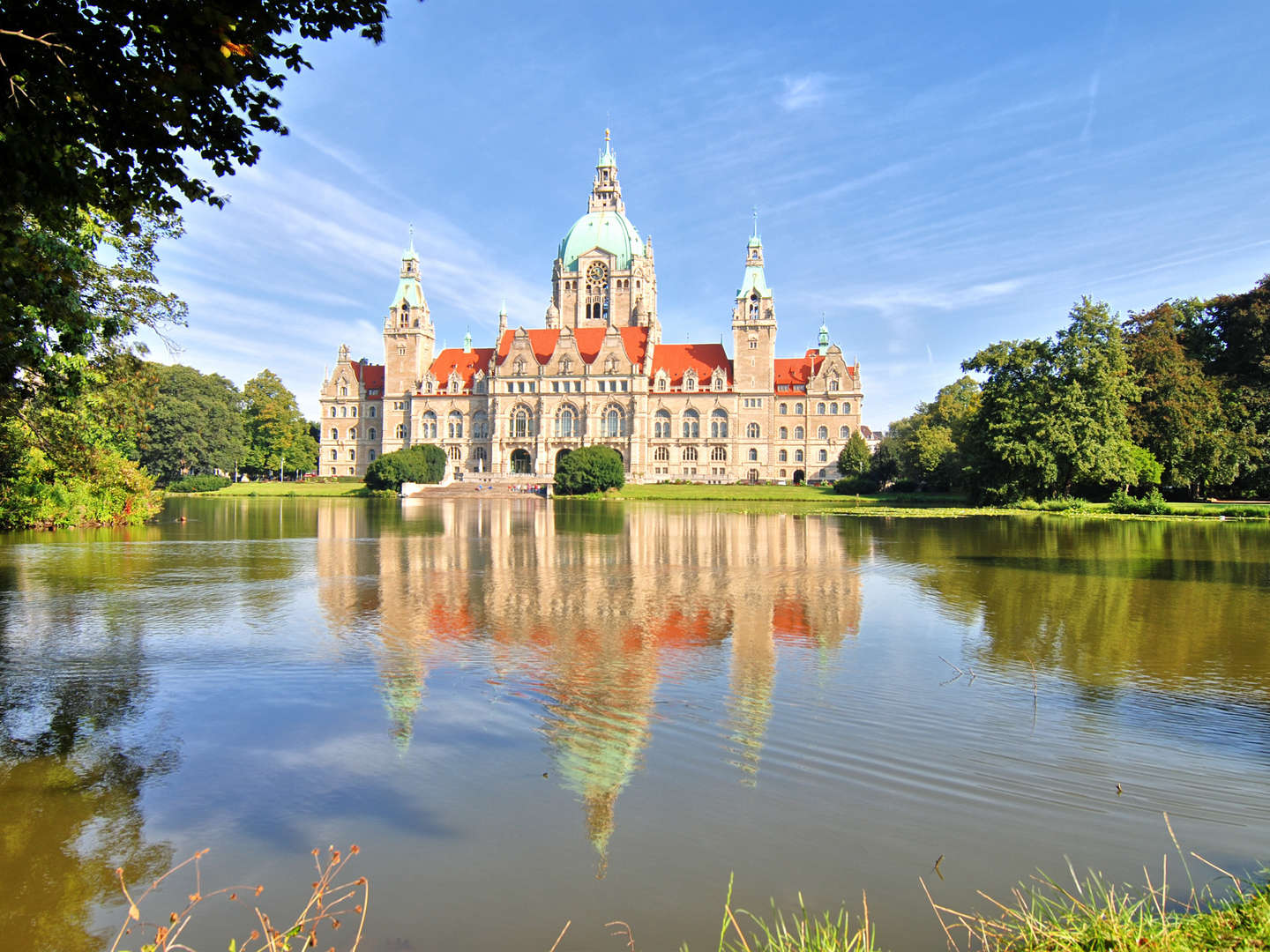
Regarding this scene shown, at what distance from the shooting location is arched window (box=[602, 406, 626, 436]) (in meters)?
84.4

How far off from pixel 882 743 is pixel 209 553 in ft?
70.1

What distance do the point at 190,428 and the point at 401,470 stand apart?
18.6 meters

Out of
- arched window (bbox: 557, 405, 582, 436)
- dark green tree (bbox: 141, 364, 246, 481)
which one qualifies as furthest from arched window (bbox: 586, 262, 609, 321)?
dark green tree (bbox: 141, 364, 246, 481)

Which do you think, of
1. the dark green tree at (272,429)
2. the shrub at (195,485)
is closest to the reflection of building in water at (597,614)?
the shrub at (195,485)

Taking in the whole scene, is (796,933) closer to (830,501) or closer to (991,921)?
(991,921)

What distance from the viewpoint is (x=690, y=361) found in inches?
3497

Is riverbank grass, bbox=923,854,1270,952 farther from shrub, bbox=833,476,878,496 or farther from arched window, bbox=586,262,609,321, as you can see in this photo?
arched window, bbox=586,262,609,321

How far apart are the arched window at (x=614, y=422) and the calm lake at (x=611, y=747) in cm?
6730

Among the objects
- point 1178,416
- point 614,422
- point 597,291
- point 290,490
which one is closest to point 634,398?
point 614,422

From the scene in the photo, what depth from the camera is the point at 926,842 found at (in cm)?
586

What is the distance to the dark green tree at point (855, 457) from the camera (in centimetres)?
7256

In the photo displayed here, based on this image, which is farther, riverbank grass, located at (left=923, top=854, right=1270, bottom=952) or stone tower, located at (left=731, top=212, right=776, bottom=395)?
stone tower, located at (left=731, top=212, right=776, bottom=395)

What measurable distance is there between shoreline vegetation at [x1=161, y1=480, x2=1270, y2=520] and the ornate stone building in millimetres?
8146

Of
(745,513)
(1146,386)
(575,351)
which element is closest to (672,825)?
(745,513)
